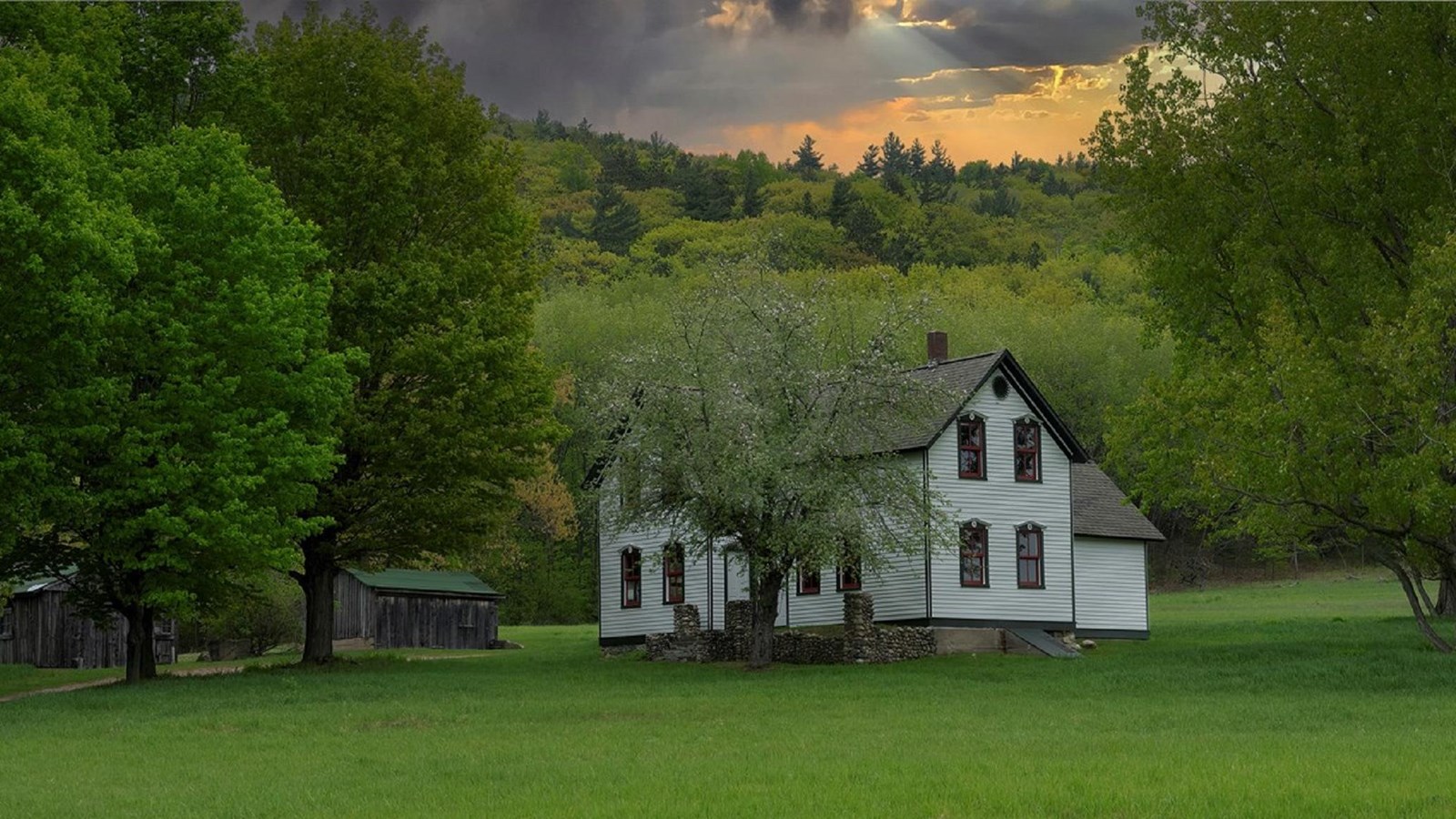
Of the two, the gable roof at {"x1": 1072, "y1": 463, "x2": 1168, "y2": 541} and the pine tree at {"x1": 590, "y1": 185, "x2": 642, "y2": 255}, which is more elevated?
the pine tree at {"x1": 590, "y1": 185, "x2": 642, "y2": 255}

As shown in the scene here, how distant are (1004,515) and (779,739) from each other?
23001 mm

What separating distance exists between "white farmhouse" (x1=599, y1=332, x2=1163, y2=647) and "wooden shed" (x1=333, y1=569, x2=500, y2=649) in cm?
1522

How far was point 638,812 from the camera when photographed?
1659 cm

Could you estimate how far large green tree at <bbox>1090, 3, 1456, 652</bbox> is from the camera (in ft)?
108

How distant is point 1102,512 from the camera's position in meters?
51.0

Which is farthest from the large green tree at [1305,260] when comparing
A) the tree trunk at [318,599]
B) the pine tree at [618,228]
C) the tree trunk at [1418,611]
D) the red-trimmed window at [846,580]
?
the pine tree at [618,228]

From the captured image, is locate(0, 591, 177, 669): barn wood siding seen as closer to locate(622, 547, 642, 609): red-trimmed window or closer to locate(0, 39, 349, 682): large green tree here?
locate(622, 547, 642, 609): red-trimmed window

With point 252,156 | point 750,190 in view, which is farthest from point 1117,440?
point 750,190

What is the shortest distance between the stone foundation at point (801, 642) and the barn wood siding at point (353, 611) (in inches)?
701

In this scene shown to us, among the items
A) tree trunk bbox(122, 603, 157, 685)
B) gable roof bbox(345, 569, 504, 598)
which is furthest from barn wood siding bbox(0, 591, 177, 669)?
tree trunk bbox(122, 603, 157, 685)

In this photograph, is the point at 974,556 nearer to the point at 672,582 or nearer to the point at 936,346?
the point at 936,346

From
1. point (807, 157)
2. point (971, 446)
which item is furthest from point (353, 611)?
point (807, 157)

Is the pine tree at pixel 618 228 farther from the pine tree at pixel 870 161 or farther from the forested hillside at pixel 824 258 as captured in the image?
the pine tree at pixel 870 161

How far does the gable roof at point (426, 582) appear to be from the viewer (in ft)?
205
